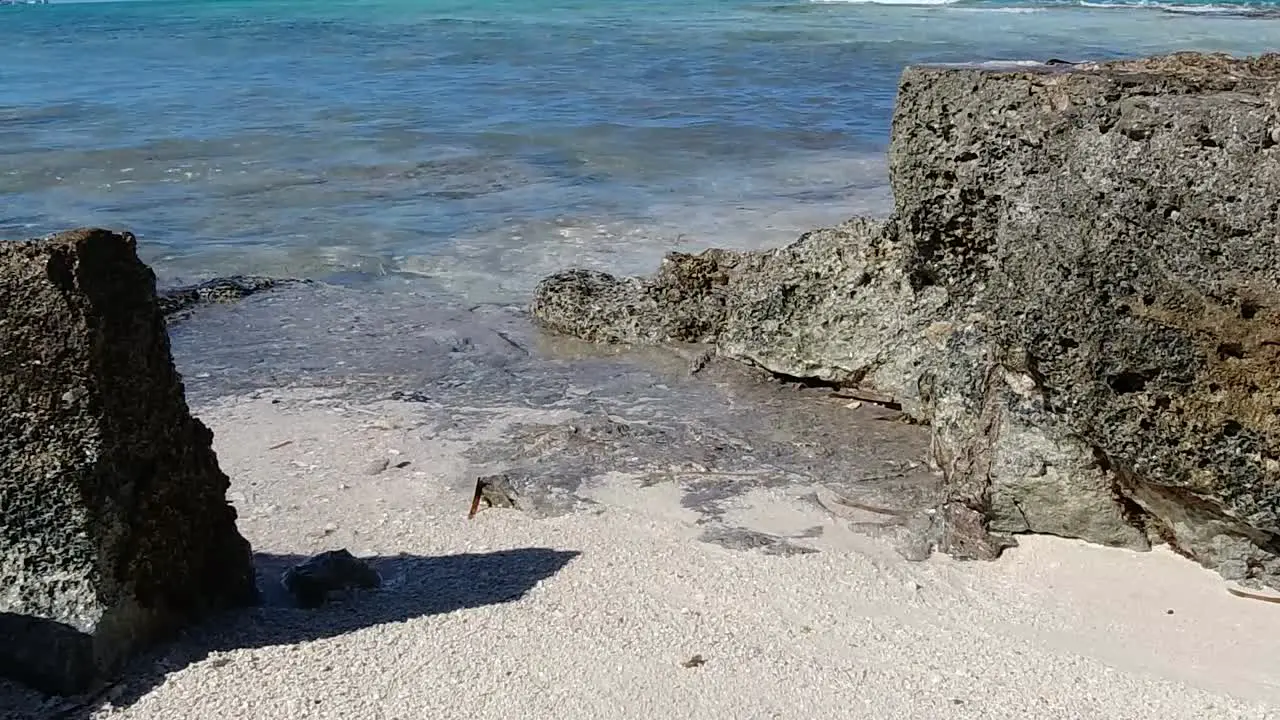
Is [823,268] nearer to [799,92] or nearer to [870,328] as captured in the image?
[870,328]

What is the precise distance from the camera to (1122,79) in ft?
11.3

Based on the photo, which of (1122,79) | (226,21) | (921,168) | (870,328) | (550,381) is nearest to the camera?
(1122,79)

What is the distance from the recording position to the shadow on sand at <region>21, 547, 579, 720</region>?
2.87 m

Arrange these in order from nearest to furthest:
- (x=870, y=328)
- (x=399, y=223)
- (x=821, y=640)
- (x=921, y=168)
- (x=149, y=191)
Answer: (x=821, y=640), (x=921, y=168), (x=870, y=328), (x=399, y=223), (x=149, y=191)

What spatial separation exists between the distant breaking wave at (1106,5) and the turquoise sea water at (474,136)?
2.59 metres

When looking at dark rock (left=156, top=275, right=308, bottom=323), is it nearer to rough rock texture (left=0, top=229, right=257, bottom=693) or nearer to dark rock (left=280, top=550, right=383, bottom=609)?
dark rock (left=280, top=550, right=383, bottom=609)

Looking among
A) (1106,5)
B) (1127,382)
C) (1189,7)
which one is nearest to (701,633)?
(1127,382)

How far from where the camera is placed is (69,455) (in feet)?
9.22

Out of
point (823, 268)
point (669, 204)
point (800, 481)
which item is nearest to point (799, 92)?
point (669, 204)

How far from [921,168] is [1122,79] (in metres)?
0.93

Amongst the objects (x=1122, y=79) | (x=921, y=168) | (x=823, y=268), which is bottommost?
(x=823, y=268)

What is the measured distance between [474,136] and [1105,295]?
1035 centimetres

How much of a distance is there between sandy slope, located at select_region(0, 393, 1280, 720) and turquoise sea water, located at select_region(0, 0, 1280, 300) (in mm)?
3774

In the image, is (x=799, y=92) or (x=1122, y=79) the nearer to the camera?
(x=1122, y=79)
